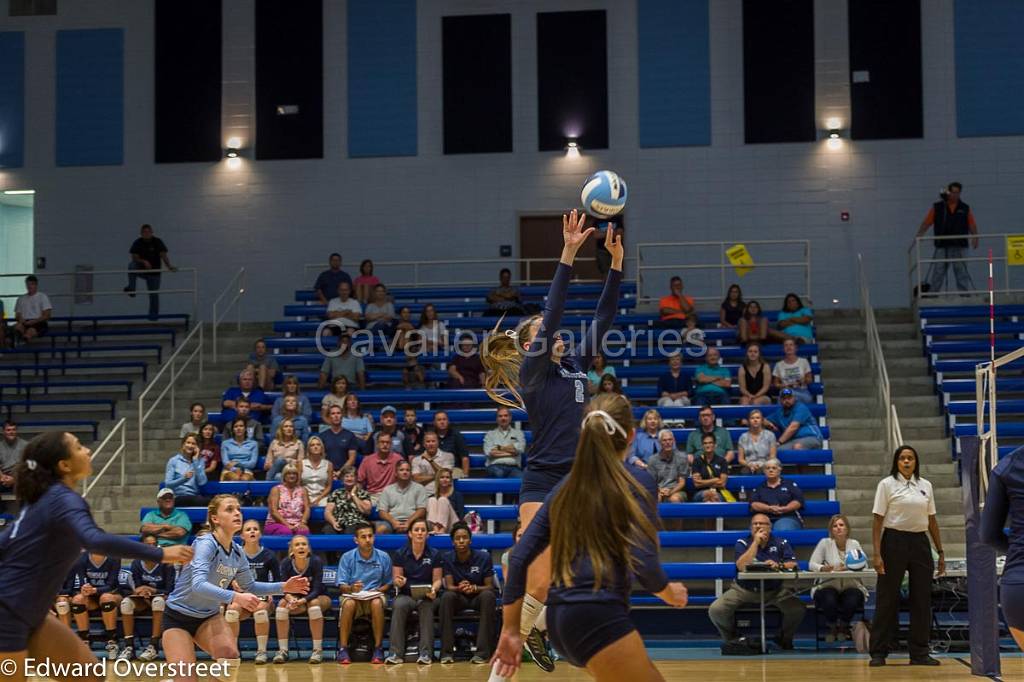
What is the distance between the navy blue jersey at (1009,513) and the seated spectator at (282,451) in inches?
400

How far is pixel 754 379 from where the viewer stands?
16.1 metres

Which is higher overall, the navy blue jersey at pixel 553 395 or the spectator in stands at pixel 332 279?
the spectator in stands at pixel 332 279

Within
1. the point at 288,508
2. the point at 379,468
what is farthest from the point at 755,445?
the point at 288,508

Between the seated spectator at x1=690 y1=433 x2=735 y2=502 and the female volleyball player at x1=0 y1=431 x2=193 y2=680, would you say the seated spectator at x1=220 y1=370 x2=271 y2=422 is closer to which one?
the seated spectator at x1=690 y1=433 x2=735 y2=502

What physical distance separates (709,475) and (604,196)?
738 cm

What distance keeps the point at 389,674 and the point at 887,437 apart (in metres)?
7.32

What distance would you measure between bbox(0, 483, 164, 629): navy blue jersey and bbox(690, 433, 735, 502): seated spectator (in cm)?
913

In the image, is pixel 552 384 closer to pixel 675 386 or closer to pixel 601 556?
Answer: pixel 601 556

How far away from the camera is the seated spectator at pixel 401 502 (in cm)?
1405

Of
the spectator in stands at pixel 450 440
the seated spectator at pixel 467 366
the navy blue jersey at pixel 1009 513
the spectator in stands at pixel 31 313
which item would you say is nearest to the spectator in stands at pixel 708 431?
the spectator in stands at pixel 450 440

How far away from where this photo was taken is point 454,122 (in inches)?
851

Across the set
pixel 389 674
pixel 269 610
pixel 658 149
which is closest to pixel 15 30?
pixel 658 149

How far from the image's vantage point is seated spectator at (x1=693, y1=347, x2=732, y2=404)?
16.1 metres

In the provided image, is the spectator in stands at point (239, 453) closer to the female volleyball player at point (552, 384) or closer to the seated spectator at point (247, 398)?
the seated spectator at point (247, 398)
